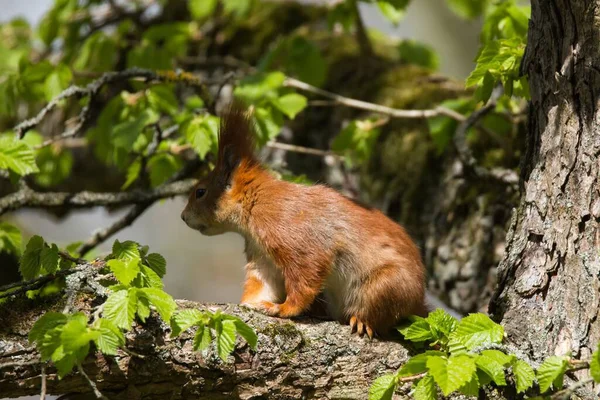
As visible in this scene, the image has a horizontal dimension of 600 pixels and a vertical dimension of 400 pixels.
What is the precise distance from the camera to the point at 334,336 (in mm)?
2492

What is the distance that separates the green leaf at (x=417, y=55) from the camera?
4.68 meters

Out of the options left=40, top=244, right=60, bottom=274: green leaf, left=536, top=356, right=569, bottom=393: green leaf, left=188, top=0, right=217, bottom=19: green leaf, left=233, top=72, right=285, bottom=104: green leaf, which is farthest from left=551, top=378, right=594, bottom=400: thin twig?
left=188, top=0, right=217, bottom=19: green leaf

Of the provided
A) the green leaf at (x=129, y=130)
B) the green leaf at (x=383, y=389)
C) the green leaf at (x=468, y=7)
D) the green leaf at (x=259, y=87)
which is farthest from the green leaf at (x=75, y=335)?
the green leaf at (x=468, y=7)

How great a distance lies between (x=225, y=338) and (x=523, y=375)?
0.82m

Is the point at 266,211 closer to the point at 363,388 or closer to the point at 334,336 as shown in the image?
the point at 334,336

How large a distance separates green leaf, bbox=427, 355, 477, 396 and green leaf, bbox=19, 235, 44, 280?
1217 millimetres

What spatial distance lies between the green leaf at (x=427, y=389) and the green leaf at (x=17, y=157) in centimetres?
160

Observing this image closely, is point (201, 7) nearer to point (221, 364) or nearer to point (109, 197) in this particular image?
point (109, 197)

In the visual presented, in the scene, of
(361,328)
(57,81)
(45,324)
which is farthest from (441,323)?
(57,81)

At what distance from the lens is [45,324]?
6.25ft

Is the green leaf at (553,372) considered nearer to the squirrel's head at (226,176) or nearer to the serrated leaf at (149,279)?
the serrated leaf at (149,279)

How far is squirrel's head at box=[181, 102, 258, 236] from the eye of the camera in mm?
3123

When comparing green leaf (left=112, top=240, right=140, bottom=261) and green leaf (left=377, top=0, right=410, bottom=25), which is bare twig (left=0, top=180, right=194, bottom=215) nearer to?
green leaf (left=112, top=240, right=140, bottom=261)

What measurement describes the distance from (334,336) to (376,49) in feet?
9.58
